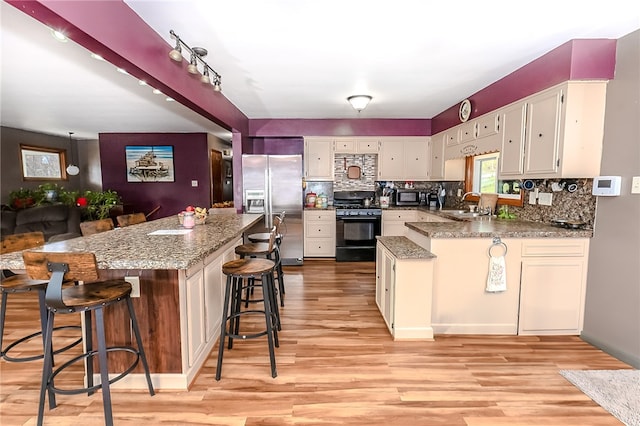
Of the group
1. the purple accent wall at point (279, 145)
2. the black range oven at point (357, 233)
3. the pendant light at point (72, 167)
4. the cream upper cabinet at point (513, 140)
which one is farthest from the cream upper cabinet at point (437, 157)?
the pendant light at point (72, 167)

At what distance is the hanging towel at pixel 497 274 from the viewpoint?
8.36ft

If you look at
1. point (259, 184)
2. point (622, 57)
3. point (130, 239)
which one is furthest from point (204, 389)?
point (622, 57)

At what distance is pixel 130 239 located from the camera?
2.26 meters

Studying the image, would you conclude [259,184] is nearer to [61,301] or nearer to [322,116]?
Answer: [322,116]

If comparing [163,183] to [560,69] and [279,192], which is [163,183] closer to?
[279,192]

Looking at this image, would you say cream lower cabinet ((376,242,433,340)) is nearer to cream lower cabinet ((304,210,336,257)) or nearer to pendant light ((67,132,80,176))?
cream lower cabinet ((304,210,336,257))

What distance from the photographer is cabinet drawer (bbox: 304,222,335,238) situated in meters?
Answer: 5.11

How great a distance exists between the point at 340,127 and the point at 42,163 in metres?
6.47

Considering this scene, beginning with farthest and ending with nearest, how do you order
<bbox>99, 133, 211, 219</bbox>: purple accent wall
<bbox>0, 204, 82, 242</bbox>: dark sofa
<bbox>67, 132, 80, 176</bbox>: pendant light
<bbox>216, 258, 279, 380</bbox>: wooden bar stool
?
<bbox>67, 132, 80, 176</bbox>: pendant light → <bbox>99, 133, 211, 219</bbox>: purple accent wall → <bbox>0, 204, 82, 242</bbox>: dark sofa → <bbox>216, 258, 279, 380</bbox>: wooden bar stool

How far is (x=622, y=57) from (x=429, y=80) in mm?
1469

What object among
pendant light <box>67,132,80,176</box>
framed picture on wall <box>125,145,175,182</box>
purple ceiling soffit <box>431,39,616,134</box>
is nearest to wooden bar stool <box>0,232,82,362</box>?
purple ceiling soffit <box>431,39,616,134</box>

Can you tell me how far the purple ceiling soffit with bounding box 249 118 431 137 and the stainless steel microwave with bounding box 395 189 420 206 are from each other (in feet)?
3.17

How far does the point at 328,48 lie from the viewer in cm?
250

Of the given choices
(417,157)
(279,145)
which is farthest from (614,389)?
(279,145)
